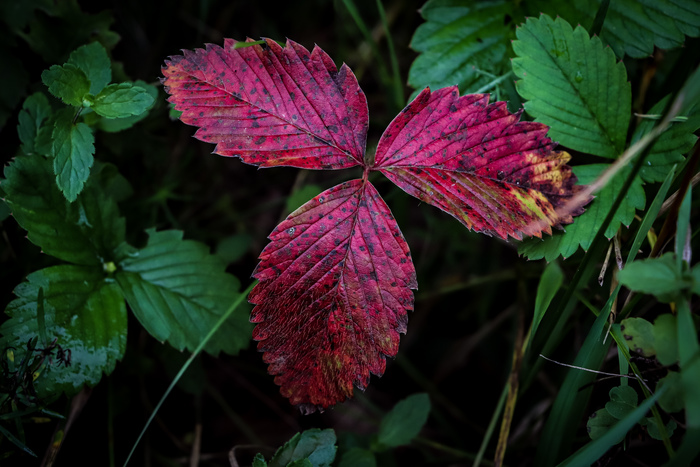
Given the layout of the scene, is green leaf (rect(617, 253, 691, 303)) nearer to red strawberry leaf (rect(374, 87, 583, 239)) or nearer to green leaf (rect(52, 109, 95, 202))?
red strawberry leaf (rect(374, 87, 583, 239))

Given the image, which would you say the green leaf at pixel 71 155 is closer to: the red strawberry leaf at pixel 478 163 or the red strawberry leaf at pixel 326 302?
the red strawberry leaf at pixel 326 302

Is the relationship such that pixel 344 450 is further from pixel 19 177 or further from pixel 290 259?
pixel 19 177

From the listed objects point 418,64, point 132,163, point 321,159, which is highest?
point 418,64

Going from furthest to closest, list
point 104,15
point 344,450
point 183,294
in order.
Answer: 1. point 104,15
2. point 344,450
3. point 183,294

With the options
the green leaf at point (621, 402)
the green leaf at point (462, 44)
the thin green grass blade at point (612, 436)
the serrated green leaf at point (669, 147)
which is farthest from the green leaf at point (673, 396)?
the green leaf at point (462, 44)

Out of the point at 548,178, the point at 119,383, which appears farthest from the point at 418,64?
the point at 119,383

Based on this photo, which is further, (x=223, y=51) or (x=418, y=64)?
(x=418, y=64)
